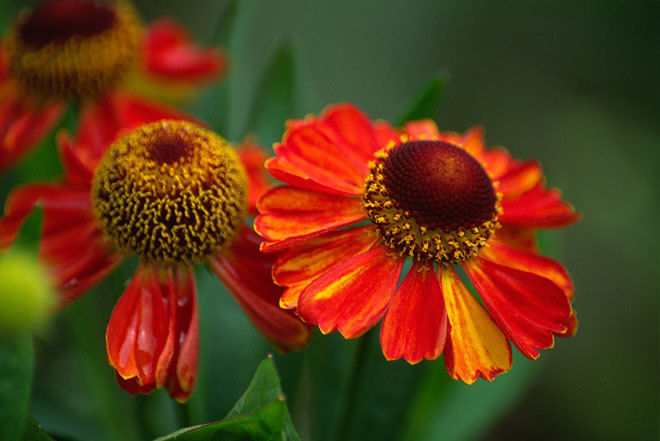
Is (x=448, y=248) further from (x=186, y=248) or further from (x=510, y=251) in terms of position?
A: (x=186, y=248)

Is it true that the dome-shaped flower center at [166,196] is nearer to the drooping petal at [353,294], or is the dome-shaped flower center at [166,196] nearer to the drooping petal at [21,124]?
the drooping petal at [353,294]

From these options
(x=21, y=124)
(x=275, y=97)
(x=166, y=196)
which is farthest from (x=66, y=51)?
(x=166, y=196)

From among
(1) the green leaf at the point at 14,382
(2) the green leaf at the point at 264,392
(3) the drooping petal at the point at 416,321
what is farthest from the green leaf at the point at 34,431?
(3) the drooping petal at the point at 416,321

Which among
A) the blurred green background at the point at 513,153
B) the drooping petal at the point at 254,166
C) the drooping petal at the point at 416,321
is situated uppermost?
the drooping petal at the point at 416,321

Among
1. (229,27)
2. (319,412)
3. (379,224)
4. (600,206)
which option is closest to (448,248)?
(379,224)

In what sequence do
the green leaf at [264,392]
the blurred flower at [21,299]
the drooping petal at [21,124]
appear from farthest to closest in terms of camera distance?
the drooping petal at [21,124]
the green leaf at [264,392]
the blurred flower at [21,299]
